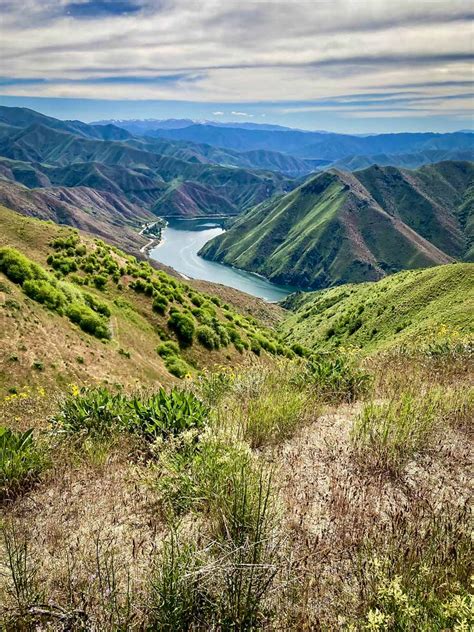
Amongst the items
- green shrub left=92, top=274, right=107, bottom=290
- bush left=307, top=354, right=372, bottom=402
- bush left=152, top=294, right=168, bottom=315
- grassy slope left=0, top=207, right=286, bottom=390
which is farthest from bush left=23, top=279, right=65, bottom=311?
bush left=307, top=354, right=372, bottom=402

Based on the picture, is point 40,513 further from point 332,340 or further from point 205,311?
point 332,340

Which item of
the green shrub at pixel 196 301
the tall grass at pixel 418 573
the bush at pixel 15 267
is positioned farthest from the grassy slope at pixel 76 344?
the tall grass at pixel 418 573

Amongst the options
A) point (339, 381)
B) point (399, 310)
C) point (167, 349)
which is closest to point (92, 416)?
point (339, 381)

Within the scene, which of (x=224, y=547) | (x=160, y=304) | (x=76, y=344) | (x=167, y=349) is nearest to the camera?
(x=224, y=547)

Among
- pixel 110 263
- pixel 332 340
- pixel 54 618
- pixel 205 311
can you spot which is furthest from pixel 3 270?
pixel 332 340

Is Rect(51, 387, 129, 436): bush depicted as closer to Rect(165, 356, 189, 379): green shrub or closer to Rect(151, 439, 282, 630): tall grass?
Rect(151, 439, 282, 630): tall grass

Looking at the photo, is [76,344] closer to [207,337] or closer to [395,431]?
[207,337]
